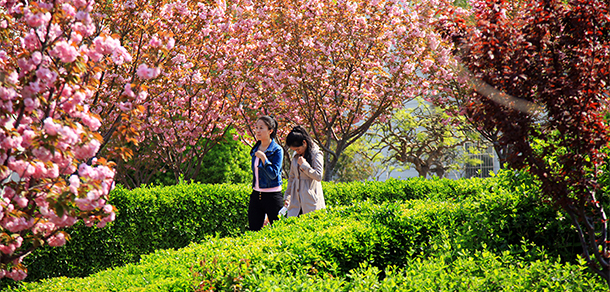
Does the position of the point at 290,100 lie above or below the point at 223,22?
below

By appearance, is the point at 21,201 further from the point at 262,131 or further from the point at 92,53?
the point at 262,131

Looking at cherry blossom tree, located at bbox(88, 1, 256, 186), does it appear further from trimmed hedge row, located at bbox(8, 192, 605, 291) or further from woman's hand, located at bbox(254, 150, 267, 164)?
trimmed hedge row, located at bbox(8, 192, 605, 291)

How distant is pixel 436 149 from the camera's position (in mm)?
16141

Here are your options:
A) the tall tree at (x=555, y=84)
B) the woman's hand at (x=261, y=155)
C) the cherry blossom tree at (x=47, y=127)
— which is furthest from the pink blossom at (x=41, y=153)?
the woman's hand at (x=261, y=155)

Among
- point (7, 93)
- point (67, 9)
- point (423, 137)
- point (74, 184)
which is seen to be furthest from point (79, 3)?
point (423, 137)

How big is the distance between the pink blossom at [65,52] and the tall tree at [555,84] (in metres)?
2.30

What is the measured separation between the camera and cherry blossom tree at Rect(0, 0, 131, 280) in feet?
7.29

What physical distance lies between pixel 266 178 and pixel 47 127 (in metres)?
3.63

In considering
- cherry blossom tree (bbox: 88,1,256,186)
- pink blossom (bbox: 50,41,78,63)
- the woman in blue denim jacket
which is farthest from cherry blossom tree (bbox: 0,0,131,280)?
cherry blossom tree (bbox: 88,1,256,186)

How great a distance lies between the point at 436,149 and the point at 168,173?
8.82 m

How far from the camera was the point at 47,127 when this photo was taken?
2164mm

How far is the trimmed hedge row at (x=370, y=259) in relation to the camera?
9.53 ft

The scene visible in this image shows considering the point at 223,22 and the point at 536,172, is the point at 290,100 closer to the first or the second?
the point at 223,22

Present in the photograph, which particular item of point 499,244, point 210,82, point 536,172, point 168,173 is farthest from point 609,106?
point 168,173
